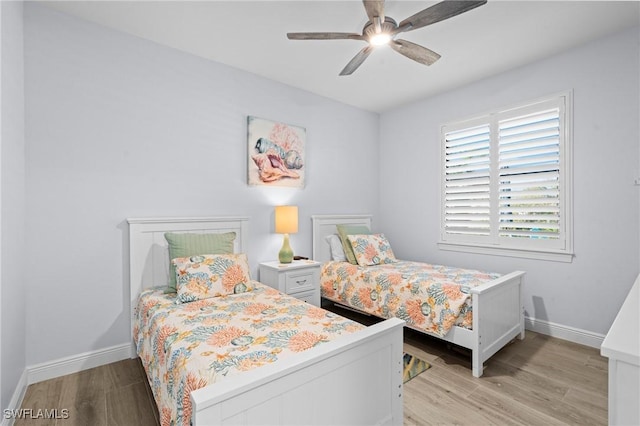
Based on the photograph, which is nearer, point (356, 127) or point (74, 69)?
point (74, 69)

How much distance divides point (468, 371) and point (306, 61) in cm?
303

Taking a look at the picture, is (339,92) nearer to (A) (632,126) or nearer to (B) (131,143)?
(B) (131,143)

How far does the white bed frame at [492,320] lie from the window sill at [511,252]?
43cm

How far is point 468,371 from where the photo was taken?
7.71ft

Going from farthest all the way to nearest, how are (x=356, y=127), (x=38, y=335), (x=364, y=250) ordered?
1. (x=356, y=127)
2. (x=364, y=250)
3. (x=38, y=335)

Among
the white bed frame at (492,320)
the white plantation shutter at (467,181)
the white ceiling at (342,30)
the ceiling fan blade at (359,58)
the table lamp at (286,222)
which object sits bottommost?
the white bed frame at (492,320)

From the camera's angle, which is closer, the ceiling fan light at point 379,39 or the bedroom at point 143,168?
the ceiling fan light at point 379,39

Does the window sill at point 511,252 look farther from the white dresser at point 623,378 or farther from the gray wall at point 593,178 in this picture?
the white dresser at point 623,378

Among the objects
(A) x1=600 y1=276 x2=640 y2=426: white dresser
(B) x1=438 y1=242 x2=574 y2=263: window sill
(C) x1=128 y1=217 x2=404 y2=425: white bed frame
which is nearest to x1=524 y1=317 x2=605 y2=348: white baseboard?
(B) x1=438 y1=242 x2=574 y2=263: window sill

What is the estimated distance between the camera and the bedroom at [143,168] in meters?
2.15

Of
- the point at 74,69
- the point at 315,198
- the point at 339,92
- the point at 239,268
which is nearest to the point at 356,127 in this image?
the point at 339,92

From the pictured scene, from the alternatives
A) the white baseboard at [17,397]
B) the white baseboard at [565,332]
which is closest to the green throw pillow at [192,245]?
the white baseboard at [17,397]

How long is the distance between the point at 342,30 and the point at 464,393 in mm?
2814

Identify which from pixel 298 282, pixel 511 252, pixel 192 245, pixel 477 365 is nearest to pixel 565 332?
pixel 511 252
